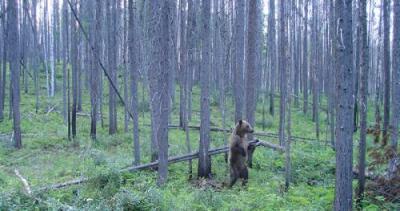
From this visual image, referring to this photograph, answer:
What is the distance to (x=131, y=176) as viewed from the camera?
11.4 metres

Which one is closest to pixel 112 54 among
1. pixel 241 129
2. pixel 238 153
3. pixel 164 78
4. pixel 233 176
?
pixel 241 129

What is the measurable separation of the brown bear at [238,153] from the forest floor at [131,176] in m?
0.36

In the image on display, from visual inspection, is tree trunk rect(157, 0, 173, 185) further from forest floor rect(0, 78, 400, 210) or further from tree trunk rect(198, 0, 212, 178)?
tree trunk rect(198, 0, 212, 178)

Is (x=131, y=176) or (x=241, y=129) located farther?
(x=131, y=176)

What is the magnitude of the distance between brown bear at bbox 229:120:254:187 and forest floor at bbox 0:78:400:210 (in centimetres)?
36

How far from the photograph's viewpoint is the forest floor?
768 cm

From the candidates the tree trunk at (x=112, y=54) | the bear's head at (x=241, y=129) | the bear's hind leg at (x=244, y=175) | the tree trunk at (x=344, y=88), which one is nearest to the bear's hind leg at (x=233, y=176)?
the bear's hind leg at (x=244, y=175)

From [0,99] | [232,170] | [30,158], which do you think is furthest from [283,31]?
[0,99]

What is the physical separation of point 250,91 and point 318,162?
10.9 feet

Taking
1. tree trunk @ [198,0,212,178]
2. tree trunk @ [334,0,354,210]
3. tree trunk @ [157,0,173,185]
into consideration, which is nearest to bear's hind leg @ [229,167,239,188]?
tree trunk @ [198,0,212,178]

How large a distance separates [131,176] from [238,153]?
9.08 feet

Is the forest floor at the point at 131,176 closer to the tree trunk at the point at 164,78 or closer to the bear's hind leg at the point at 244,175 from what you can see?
the bear's hind leg at the point at 244,175

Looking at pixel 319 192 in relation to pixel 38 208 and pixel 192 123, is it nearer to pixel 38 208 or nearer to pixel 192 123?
pixel 38 208

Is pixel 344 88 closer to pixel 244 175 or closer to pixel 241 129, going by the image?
pixel 241 129
